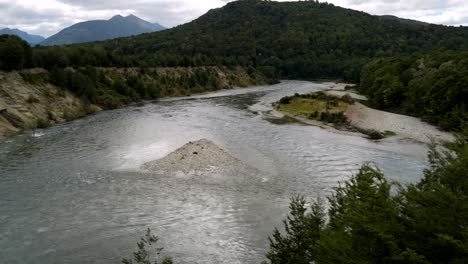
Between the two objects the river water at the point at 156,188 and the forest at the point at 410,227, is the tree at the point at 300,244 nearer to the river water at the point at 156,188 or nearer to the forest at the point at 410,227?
the forest at the point at 410,227

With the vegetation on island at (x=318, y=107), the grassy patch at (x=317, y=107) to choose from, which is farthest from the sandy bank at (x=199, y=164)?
the grassy patch at (x=317, y=107)

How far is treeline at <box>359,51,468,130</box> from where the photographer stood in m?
61.2

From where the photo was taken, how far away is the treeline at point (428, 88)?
61184mm

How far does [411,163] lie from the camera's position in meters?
43.9

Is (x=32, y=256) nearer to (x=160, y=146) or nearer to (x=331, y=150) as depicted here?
(x=160, y=146)

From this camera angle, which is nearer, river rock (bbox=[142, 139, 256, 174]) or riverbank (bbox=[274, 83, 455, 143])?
river rock (bbox=[142, 139, 256, 174])

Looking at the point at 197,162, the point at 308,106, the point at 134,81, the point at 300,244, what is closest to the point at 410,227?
the point at 300,244

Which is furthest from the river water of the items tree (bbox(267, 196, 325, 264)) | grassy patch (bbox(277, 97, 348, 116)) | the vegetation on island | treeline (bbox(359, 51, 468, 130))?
grassy patch (bbox(277, 97, 348, 116))

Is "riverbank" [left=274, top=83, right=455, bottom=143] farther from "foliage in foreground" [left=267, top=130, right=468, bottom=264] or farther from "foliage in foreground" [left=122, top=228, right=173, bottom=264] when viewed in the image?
"foliage in foreground" [left=267, top=130, right=468, bottom=264]

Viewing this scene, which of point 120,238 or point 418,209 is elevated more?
point 418,209

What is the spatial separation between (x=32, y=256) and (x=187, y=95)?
102862 mm

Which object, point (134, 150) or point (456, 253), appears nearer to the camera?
point (456, 253)

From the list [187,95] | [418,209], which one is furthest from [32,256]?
[187,95]

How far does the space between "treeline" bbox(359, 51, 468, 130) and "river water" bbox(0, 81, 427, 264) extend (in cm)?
1406
